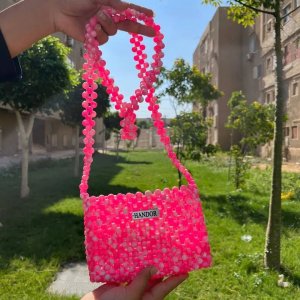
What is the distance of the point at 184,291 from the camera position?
4.33 m

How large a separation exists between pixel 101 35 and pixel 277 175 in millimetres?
3931

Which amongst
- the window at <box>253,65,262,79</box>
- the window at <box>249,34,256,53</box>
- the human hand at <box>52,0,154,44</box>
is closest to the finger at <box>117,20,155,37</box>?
the human hand at <box>52,0,154,44</box>

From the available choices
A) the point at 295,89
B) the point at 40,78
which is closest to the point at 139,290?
the point at 40,78

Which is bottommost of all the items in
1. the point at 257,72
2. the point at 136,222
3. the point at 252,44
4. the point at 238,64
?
the point at 136,222

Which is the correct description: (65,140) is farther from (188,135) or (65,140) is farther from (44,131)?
A: (188,135)

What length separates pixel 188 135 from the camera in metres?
11.8

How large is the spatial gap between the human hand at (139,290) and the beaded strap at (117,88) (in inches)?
12.6

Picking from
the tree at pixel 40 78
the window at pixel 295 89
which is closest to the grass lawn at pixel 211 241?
the tree at pixel 40 78

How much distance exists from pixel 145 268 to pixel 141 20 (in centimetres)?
87

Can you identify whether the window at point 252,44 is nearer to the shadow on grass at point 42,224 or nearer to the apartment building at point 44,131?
the apartment building at point 44,131

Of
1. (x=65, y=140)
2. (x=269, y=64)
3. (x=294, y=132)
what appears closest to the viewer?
(x=294, y=132)

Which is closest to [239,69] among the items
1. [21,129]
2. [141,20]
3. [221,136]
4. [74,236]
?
[221,136]

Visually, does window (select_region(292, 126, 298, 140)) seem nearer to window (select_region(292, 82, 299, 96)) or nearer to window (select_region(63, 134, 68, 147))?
window (select_region(292, 82, 299, 96))

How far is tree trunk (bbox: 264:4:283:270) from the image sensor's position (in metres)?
4.83
